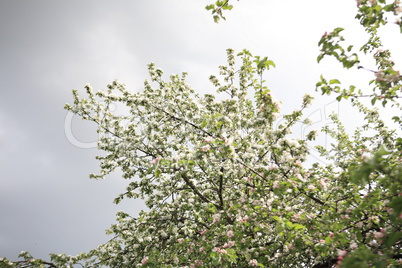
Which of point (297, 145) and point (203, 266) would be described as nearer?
point (297, 145)

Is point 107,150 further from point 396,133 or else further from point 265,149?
point 396,133

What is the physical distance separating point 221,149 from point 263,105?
1.30 metres

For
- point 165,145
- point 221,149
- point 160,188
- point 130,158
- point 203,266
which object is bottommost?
point 203,266

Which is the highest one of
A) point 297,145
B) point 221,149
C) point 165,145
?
point 165,145

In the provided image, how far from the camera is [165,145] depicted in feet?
27.6

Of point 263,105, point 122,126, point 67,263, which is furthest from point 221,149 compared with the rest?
point 67,263

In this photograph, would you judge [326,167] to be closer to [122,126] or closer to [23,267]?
[122,126]

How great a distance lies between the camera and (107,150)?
27.3ft

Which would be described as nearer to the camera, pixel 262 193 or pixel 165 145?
pixel 262 193

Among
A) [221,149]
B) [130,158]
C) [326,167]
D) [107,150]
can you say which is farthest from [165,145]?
[326,167]

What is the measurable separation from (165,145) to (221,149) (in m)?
4.41

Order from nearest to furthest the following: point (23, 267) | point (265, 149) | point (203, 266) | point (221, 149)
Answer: point (221, 149)
point (265, 149)
point (203, 266)
point (23, 267)

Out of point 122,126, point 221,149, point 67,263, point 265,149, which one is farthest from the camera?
point 122,126

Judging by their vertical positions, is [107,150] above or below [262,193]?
above
